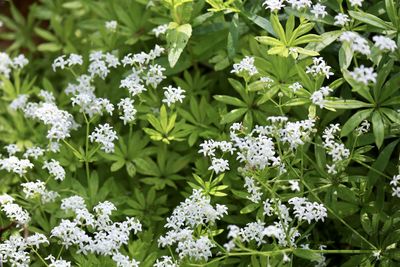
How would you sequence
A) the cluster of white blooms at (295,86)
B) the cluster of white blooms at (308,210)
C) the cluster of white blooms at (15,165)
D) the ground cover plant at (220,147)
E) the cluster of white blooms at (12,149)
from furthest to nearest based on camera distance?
the cluster of white blooms at (12,149) < the cluster of white blooms at (15,165) < the cluster of white blooms at (295,86) < the ground cover plant at (220,147) < the cluster of white blooms at (308,210)

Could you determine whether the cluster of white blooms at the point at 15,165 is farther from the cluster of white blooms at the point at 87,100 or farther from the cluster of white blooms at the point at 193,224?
the cluster of white blooms at the point at 193,224

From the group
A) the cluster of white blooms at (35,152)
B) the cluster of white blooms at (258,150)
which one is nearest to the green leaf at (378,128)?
the cluster of white blooms at (258,150)

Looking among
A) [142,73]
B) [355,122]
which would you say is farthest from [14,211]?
[355,122]

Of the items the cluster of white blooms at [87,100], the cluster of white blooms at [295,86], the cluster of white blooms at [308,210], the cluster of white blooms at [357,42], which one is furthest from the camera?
the cluster of white blooms at [87,100]

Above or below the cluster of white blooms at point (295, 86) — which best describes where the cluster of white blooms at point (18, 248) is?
below

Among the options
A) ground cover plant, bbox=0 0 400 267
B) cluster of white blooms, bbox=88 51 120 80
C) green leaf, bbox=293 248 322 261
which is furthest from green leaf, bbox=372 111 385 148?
cluster of white blooms, bbox=88 51 120 80

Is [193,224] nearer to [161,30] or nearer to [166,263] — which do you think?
[166,263]

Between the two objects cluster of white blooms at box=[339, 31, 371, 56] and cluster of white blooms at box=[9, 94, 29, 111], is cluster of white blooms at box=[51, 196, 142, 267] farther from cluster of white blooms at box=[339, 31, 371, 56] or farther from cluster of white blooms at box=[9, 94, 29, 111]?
cluster of white blooms at box=[339, 31, 371, 56]
